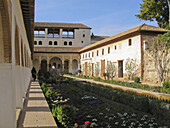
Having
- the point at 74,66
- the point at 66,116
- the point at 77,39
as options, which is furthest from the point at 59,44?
the point at 66,116

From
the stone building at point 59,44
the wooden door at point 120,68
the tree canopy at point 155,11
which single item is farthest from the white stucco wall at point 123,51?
the stone building at point 59,44

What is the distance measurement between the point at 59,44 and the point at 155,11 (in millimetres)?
23480

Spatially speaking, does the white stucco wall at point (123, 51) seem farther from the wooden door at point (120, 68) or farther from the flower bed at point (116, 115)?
the flower bed at point (116, 115)

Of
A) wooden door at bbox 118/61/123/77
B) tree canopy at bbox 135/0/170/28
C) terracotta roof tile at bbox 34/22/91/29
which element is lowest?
wooden door at bbox 118/61/123/77

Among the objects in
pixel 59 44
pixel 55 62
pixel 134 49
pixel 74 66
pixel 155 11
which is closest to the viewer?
pixel 134 49

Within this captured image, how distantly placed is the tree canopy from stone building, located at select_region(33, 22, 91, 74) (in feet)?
57.2

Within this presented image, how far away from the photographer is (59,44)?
38312 mm

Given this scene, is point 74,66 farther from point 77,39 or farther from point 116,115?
point 116,115

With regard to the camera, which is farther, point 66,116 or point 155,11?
point 155,11

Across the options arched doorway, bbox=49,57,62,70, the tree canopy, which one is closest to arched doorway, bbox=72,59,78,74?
arched doorway, bbox=49,57,62,70

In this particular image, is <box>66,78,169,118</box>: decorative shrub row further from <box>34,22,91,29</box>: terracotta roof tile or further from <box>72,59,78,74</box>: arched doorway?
<box>34,22,91,29</box>: terracotta roof tile

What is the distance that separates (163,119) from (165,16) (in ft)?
53.7

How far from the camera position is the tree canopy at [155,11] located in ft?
58.4

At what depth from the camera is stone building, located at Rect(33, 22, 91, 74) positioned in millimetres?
33969
